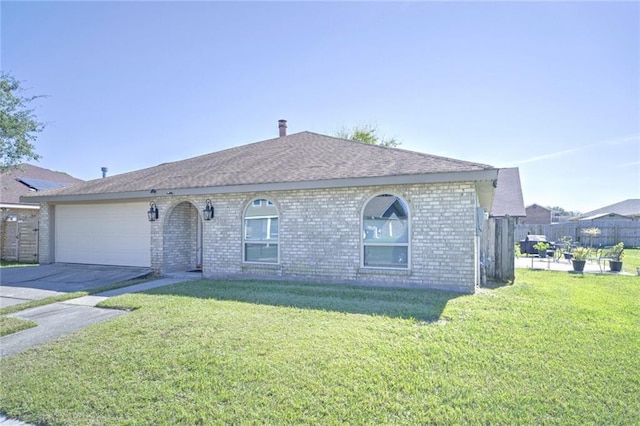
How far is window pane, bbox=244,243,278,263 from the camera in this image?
10030mm

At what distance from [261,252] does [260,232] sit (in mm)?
602

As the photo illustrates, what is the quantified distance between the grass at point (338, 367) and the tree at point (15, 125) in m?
6.19

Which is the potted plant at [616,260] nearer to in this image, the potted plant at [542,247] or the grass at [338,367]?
the potted plant at [542,247]

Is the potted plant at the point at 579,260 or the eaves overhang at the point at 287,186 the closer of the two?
the eaves overhang at the point at 287,186

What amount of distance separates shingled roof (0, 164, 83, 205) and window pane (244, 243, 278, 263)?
13466 millimetres

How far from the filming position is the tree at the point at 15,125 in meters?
8.60

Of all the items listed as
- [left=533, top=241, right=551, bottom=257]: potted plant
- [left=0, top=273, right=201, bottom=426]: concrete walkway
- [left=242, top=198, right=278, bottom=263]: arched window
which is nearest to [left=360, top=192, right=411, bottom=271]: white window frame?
[left=242, top=198, right=278, bottom=263]: arched window

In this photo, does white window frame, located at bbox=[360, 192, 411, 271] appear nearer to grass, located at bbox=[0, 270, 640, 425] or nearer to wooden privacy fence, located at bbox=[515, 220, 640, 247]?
grass, located at bbox=[0, 270, 640, 425]

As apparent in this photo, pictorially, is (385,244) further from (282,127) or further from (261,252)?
(282,127)

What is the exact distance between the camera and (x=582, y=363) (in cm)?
405

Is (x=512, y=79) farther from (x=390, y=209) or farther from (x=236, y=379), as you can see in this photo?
(x=236, y=379)

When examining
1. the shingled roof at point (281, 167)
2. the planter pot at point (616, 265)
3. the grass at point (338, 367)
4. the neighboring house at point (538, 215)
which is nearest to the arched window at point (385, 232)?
the shingled roof at point (281, 167)

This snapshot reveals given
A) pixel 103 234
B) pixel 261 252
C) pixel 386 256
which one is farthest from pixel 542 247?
pixel 103 234

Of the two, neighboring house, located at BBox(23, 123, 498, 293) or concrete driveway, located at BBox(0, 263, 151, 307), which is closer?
neighboring house, located at BBox(23, 123, 498, 293)
